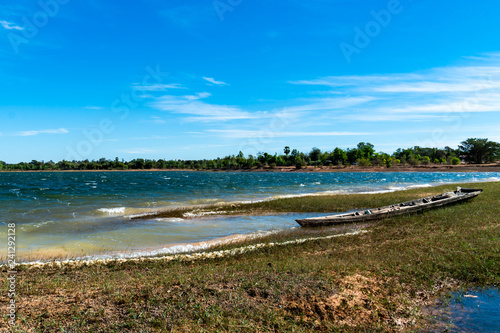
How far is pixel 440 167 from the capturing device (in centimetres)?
17200

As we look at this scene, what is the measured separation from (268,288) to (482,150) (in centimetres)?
22737

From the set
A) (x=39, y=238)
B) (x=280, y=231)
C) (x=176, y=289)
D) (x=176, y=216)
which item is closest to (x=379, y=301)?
(x=176, y=289)

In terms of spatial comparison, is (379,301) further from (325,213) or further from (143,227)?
(325,213)

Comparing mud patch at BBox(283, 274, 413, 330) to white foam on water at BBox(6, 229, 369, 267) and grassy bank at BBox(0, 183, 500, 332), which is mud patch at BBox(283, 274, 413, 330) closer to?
grassy bank at BBox(0, 183, 500, 332)

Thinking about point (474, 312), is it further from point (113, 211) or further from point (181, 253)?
point (113, 211)

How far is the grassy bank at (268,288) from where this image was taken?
7.00 m

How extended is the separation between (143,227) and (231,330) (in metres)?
17.9

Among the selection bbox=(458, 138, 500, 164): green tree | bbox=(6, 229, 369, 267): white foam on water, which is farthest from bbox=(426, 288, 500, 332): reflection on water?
bbox=(458, 138, 500, 164): green tree

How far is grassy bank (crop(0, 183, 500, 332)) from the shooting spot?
700 centimetres

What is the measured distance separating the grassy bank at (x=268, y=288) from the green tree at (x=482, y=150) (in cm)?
21503

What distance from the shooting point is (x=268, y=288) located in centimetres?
850

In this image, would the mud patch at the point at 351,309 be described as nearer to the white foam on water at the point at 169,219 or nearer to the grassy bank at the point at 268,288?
the grassy bank at the point at 268,288

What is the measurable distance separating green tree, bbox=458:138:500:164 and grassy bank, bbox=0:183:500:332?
215 meters

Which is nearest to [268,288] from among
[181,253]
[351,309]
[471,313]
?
[351,309]
